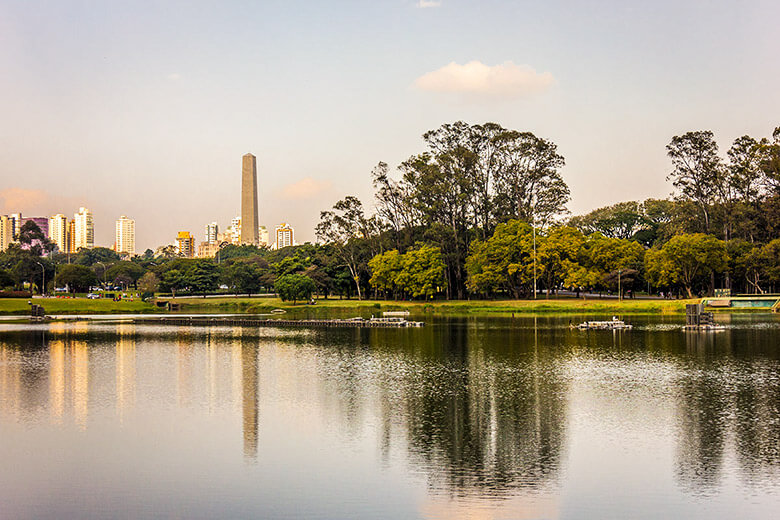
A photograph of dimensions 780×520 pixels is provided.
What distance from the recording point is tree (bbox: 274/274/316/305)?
103 m

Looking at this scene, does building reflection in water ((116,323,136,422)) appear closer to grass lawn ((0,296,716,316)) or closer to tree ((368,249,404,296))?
grass lawn ((0,296,716,316))

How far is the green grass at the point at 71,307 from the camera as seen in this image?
88250 mm

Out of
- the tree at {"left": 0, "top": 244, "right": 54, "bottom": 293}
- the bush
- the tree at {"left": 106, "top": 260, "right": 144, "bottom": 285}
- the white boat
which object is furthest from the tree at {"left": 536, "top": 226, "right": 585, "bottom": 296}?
the tree at {"left": 106, "top": 260, "right": 144, "bottom": 285}

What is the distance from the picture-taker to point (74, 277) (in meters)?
125

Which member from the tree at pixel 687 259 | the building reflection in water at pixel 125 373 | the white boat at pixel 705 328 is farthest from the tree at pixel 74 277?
the white boat at pixel 705 328

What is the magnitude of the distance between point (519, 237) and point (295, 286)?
3307 cm

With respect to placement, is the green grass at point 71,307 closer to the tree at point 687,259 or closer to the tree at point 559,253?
the tree at point 559,253

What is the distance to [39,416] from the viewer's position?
25.2m

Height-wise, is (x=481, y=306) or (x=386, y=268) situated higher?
(x=386, y=268)

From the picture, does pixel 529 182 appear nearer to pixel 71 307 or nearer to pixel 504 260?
pixel 504 260

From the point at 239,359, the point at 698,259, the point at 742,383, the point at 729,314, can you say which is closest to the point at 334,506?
the point at 742,383

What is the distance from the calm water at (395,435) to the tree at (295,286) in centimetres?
5990

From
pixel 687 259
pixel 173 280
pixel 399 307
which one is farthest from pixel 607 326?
pixel 173 280

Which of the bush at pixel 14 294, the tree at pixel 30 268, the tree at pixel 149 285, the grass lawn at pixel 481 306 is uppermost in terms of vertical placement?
the tree at pixel 30 268
